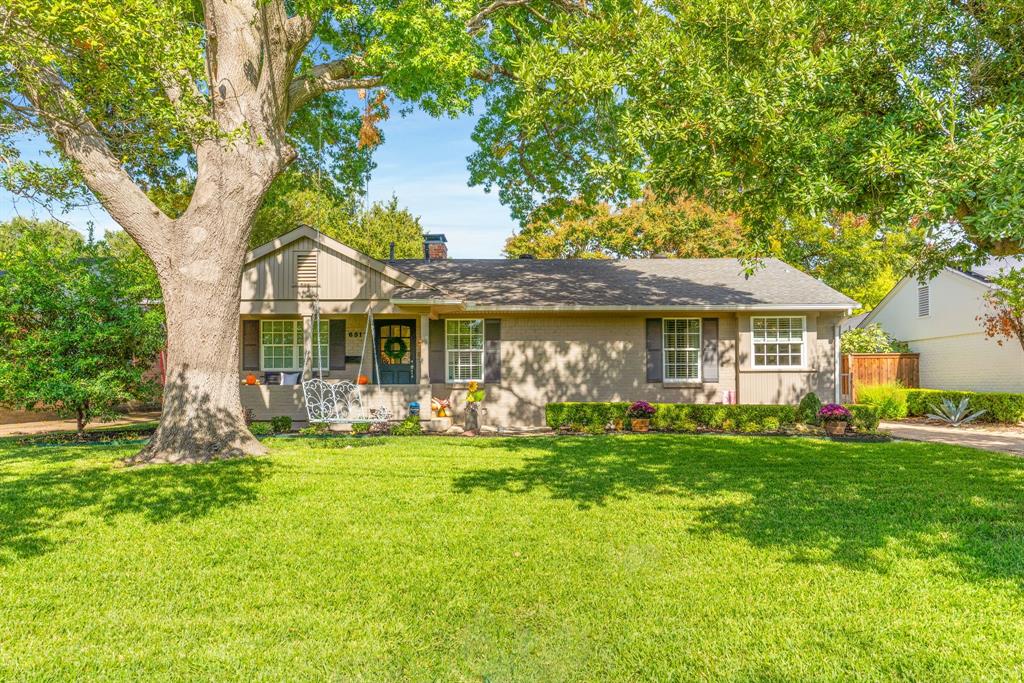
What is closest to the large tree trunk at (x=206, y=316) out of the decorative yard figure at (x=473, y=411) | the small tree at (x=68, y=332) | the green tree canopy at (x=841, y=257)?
the small tree at (x=68, y=332)

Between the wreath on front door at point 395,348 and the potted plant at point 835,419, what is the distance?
31.0 ft

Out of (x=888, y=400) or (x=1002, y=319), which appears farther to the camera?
(x=888, y=400)

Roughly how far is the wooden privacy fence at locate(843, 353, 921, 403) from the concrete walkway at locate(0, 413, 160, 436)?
20.4 m

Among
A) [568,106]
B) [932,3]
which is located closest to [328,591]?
[568,106]

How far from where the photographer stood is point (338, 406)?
11516mm

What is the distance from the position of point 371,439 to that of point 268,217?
42.2ft

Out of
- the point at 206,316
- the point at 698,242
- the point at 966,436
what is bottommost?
the point at 966,436

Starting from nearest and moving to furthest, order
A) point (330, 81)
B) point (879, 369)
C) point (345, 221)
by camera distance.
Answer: point (330, 81) < point (879, 369) < point (345, 221)

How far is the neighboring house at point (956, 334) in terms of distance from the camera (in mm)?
15961

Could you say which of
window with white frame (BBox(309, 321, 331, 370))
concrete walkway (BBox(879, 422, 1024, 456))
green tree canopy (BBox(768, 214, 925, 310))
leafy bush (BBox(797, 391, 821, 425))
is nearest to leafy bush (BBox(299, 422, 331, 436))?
window with white frame (BBox(309, 321, 331, 370))

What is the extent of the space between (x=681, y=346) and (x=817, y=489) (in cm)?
755

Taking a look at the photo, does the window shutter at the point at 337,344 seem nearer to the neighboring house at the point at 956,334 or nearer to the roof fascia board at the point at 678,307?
the roof fascia board at the point at 678,307

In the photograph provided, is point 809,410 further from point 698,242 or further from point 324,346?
point 698,242

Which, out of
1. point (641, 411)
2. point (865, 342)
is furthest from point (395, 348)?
point (865, 342)
